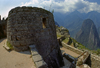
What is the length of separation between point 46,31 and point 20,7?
247 centimetres

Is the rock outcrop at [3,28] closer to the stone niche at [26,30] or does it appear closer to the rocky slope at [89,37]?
the stone niche at [26,30]

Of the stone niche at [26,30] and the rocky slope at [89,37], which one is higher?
the stone niche at [26,30]

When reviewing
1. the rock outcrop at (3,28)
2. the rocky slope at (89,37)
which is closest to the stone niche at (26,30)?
the rock outcrop at (3,28)

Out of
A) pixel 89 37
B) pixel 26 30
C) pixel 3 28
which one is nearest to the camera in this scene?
pixel 26 30

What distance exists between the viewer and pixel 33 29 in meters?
4.39

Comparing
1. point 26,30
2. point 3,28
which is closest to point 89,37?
point 3,28

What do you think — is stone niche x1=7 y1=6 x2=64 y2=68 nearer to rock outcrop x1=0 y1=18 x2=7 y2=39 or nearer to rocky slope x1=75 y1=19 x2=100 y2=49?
rock outcrop x1=0 y1=18 x2=7 y2=39

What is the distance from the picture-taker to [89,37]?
9162 cm

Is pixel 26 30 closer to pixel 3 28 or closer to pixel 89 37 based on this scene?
pixel 3 28

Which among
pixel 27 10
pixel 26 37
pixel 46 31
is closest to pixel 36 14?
pixel 27 10

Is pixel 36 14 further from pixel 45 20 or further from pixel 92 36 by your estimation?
pixel 92 36

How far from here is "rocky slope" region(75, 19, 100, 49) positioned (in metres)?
78.6

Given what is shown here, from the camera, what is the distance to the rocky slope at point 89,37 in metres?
78.6

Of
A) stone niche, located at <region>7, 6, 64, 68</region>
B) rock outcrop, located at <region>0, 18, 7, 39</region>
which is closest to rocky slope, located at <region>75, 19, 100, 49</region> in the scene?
rock outcrop, located at <region>0, 18, 7, 39</region>
